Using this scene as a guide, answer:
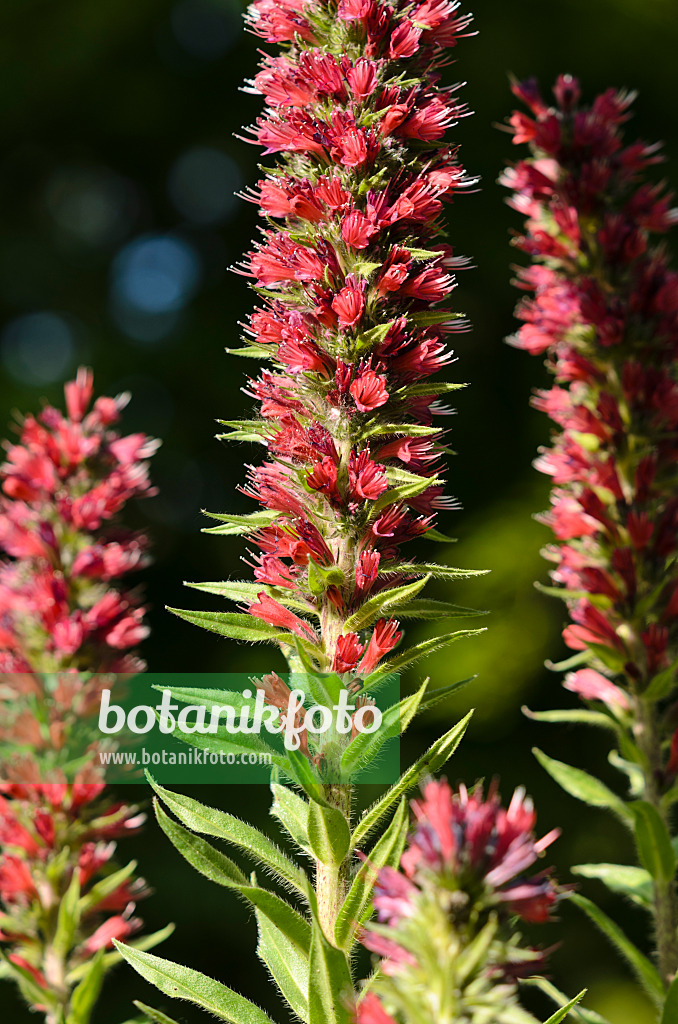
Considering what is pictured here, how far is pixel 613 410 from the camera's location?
101cm

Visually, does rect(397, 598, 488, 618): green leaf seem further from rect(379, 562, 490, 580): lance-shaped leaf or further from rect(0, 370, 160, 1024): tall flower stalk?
rect(0, 370, 160, 1024): tall flower stalk

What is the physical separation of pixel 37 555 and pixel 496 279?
134 inches

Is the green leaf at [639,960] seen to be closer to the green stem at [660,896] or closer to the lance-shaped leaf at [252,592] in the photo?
the green stem at [660,896]

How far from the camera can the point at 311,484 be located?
0.98 m

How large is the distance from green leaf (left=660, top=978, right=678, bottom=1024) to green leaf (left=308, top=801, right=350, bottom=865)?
0.30 metres

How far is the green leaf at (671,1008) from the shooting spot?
0.80m

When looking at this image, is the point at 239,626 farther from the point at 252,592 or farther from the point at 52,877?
the point at 52,877

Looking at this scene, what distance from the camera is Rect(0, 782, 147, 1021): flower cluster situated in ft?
4.05

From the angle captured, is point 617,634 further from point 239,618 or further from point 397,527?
point 239,618

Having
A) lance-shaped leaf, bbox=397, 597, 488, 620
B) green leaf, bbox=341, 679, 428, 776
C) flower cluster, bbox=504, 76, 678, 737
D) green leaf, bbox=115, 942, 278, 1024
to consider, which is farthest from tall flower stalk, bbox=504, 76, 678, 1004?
green leaf, bbox=115, 942, 278, 1024

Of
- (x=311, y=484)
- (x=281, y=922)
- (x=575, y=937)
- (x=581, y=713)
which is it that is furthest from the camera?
(x=575, y=937)

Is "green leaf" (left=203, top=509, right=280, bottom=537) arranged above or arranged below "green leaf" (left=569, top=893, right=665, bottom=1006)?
above

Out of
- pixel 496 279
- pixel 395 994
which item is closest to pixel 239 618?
pixel 395 994

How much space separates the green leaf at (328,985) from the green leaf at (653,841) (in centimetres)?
33
